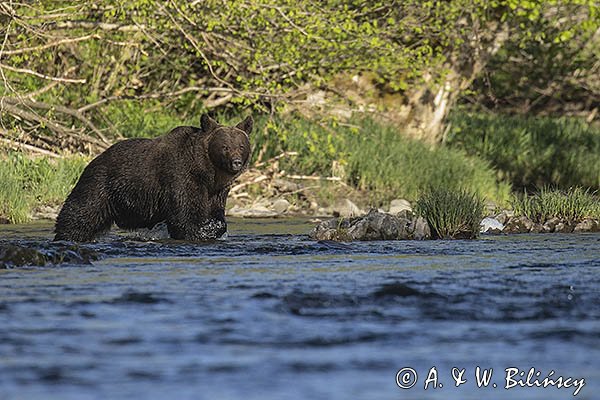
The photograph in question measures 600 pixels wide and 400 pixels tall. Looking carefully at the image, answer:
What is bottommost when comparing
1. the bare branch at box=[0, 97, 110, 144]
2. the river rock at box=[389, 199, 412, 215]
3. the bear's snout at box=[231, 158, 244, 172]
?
the river rock at box=[389, 199, 412, 215]

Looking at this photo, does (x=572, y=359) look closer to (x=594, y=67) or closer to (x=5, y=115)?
(x=5, y=115)

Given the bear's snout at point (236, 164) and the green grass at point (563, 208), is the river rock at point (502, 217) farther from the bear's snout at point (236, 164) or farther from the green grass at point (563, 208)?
the bear's snout at point (236, 164)

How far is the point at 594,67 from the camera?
84.7 feet

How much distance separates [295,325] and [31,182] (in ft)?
32.0

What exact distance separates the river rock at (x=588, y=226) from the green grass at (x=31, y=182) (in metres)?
6.19

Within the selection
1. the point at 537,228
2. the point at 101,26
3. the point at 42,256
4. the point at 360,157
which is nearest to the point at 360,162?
the point at 360,157

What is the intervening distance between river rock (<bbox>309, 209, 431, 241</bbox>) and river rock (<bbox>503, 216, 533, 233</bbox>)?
1.29 metres

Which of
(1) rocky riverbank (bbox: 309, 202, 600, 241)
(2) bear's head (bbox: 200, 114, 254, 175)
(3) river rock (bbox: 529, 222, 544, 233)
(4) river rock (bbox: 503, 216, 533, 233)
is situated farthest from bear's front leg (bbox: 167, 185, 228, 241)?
(3) river rock (bbox: 529, 222, 544, 233)

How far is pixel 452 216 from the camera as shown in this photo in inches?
463

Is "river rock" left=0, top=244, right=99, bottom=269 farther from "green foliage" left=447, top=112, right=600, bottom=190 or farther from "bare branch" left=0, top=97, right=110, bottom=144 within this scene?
"green foliage" left=447, top=112, right=600, bottom=190

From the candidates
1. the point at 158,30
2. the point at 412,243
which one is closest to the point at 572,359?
the point at 412,243

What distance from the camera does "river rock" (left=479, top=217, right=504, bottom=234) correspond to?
1255 cm

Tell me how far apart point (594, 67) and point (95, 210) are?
56.2 ft

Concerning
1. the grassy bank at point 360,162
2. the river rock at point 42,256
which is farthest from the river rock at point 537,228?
the river rock at point 42,256
